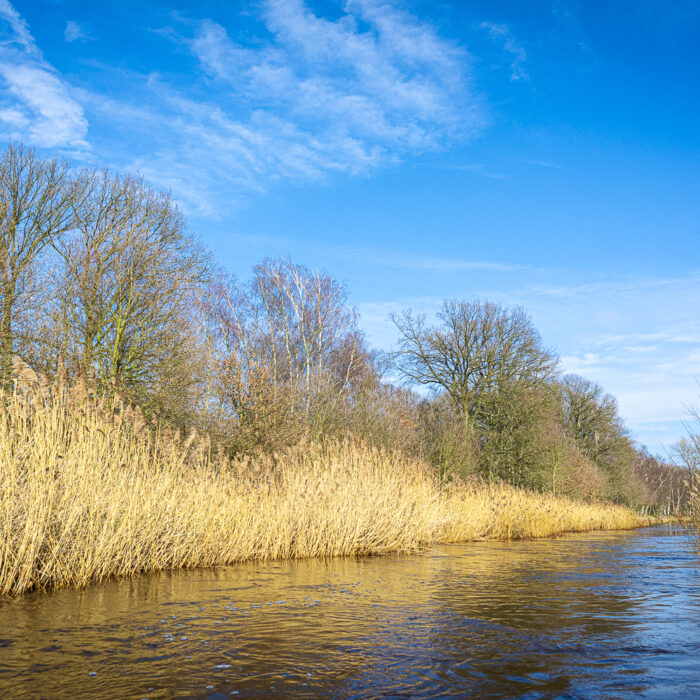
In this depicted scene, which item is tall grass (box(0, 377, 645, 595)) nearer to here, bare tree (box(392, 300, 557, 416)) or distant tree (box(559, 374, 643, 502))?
bare tree (box(392, 300, 557, 416))

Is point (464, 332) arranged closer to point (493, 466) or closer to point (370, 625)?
point (493, 466)

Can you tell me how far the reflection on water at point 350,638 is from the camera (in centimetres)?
342

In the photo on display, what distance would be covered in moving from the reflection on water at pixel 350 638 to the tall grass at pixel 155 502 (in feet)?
1.78

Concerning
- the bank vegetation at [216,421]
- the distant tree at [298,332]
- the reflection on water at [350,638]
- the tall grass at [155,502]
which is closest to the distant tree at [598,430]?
the bank vegetation at [216,421]

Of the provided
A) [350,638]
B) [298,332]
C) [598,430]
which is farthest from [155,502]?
[598,430]

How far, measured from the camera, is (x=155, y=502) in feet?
26.7

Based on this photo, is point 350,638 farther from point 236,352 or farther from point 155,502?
point 236,352

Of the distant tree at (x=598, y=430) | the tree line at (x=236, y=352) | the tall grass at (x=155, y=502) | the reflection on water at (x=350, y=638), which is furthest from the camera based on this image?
the distant tree at (x=598, y=430)

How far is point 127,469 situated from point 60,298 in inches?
451

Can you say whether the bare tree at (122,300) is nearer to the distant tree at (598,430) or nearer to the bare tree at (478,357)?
the bare tree at (478,357)

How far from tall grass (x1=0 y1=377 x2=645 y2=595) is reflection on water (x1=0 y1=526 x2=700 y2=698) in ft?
1.78

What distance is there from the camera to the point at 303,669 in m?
3.73

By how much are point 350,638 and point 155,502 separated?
14.3 feet

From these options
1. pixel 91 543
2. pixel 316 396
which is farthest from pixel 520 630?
pixel 316 396
